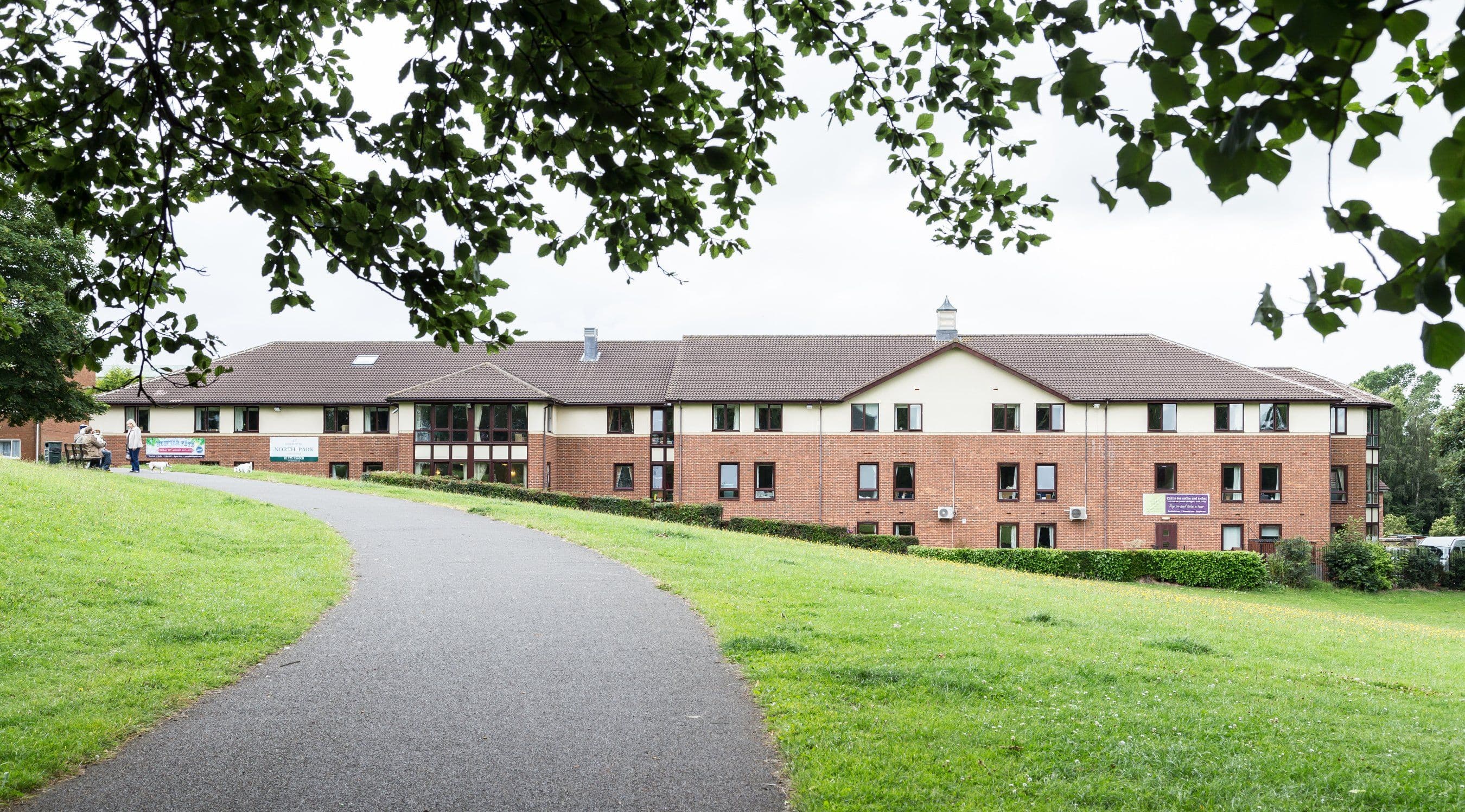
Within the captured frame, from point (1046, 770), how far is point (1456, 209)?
3896mm

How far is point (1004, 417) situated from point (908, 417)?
13.0ft

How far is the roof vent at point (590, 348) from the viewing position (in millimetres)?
48125

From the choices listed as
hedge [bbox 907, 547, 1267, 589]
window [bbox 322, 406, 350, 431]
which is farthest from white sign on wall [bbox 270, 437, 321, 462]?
hedge [bbox 907, 547, 1267, 589]

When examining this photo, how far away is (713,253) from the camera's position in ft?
26.8

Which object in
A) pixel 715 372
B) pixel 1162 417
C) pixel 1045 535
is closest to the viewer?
pixel 1162 417

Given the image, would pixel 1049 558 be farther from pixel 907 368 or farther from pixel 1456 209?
pixel 1456 209

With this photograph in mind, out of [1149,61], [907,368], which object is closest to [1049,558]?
[907,368]

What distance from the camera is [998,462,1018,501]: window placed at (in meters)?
39.9

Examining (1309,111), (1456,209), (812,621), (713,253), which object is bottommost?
(812,621)

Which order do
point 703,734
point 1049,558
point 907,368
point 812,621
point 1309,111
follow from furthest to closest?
1. point 907,368
2. point 1049,558
3. point 812,621
4. point 703,734
5. point 1309,111

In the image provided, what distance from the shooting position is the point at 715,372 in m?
42.8

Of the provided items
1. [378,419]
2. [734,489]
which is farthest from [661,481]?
[378,419]

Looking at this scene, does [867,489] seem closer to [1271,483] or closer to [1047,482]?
[1047,482]

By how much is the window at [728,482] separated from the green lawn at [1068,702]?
2561cm
